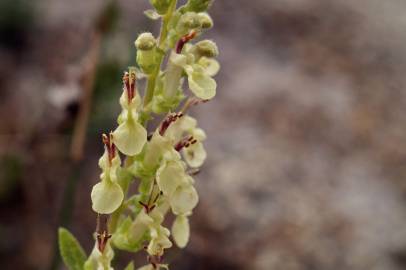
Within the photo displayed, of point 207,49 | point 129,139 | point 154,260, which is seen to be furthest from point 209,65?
point 154,260

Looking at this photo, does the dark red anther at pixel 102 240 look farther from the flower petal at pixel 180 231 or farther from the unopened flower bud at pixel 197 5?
the unopened flower bud at pixel 197 5

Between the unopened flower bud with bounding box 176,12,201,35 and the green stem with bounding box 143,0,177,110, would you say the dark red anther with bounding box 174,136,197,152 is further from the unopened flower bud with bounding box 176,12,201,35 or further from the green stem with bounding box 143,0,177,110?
the unopened flower bud with bounding box 176,12,201,35

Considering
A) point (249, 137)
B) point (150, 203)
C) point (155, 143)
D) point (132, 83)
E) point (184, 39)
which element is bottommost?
point (150, 203)

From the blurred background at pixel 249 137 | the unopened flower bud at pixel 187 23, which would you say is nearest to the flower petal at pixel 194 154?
the unopened flower bud at pixel 187 23

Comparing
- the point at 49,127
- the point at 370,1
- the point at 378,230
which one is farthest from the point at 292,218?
the point at 370,1

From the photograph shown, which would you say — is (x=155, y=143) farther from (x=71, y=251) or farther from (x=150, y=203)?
(x=71, y=251)

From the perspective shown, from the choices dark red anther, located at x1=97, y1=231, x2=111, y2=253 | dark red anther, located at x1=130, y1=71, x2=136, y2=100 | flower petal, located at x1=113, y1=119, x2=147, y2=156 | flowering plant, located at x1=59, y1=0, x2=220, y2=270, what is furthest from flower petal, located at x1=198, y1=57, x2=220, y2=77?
dark red anther, located at x1=97, y1=231, x2=111, y2=253

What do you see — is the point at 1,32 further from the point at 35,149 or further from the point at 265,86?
the point at 265,86

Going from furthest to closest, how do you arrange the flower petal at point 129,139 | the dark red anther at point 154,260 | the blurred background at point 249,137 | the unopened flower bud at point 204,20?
the blurred background at point 249,137 < the dark red anther at point 154,260 < the unopened flower bud at point 204,20 < the flower petal at point 129,139
